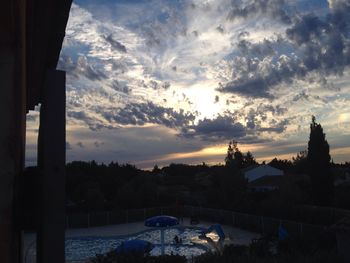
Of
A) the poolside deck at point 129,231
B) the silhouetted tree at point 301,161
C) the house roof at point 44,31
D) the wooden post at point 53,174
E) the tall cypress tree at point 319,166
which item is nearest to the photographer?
the wooden post at point 53,174

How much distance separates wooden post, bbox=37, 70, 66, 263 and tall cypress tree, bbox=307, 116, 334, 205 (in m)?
33.6

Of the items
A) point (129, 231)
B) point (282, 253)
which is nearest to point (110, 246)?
point (129, 231)

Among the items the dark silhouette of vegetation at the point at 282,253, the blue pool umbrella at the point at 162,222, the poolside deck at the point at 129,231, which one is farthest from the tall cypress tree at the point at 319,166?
the blue pool umbrella at the point at 162,222

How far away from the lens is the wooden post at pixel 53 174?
120 cm

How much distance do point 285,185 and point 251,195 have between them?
5.85 metres

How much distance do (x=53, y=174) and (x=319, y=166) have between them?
3455cm

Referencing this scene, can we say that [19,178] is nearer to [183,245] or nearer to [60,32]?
[60,32]

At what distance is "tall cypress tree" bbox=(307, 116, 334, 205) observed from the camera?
32.5 meters

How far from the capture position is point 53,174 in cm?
123

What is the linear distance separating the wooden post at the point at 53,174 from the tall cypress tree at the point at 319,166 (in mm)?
33634

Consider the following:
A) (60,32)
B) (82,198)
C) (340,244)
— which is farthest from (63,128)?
(82,198)

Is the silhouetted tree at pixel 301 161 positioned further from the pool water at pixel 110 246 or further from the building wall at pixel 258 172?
the pool water at pixel 110 246

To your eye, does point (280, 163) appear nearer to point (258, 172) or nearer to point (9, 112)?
point (258, 172)

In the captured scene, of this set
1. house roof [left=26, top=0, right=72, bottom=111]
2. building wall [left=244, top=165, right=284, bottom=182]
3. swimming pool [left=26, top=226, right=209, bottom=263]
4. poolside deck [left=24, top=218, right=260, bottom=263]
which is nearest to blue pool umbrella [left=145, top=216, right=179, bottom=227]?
swimming pool [left=26, top=226, right=209, bottom=263]
